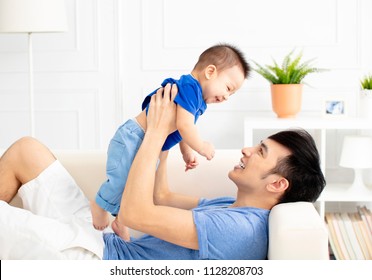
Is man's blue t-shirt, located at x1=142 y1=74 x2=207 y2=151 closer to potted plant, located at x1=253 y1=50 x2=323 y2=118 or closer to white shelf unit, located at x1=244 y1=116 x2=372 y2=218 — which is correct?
white shelf unit, located at x1=244 y1=116 x2=372 y2=218

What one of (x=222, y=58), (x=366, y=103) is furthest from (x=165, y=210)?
(x=366, y=103)

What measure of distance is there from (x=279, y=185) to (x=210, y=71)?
0.42 metres

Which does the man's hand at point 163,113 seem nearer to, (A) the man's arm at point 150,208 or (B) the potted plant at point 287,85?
(A) the man's arm at point 150,208

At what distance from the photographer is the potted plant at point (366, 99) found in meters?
3.32

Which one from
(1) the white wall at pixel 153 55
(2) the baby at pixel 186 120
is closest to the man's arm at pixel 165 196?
(2) the baby at pixel 186 120

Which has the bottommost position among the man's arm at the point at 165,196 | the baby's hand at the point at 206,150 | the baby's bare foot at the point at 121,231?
the baby's bare foot at the point at 121,231

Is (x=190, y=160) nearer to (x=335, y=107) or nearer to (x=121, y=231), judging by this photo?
(x=121, y=231)

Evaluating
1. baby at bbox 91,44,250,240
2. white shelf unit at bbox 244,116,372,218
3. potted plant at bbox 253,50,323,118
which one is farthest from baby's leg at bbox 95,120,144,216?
potted plant at bbox 253,50,323,118

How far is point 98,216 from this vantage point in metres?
1.92

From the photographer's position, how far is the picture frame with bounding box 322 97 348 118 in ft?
11.1

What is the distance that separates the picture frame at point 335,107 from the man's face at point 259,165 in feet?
5.61

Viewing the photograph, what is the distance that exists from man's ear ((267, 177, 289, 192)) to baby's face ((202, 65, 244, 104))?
1.07ft
